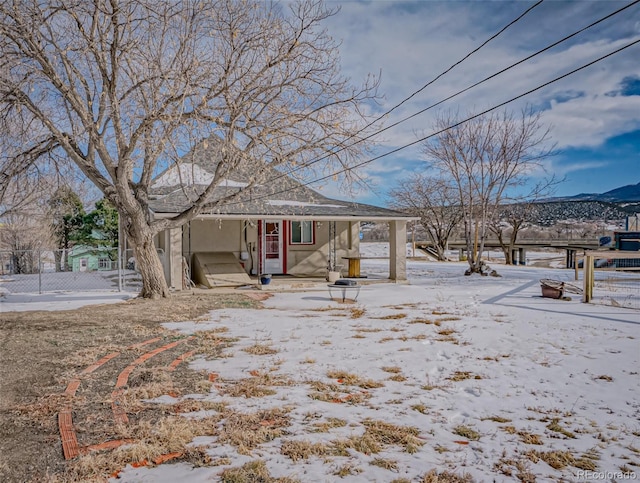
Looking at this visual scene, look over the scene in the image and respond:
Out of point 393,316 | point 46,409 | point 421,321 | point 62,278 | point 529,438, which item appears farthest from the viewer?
→ point 62,278

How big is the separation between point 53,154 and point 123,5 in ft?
16.1

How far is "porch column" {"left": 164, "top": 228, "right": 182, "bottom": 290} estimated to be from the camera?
12.2m

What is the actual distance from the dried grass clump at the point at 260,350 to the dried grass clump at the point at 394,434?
254 cm

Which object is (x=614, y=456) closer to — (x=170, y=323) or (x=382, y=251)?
(x=170, y=323)

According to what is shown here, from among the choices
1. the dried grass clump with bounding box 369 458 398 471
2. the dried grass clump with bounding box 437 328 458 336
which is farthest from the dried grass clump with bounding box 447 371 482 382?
the dried grass clump with bounding box 369 458 398 471

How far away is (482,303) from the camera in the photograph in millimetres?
10242

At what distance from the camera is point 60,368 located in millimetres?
5195

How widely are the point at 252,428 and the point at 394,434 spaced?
1.17 meters

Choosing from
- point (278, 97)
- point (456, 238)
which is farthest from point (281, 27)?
point (456, 238)

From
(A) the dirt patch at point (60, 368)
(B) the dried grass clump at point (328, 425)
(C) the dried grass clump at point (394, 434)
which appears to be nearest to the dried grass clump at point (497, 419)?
(C) the dried grass clump at point (394, 434)

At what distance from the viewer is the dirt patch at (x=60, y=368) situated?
3129 mm

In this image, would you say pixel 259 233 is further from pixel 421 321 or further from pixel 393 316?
pixel 421 321

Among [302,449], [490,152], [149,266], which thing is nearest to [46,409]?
[302,449]

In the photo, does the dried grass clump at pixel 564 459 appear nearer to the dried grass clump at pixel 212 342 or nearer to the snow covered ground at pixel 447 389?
the snow covered ground at pixel 447 389
